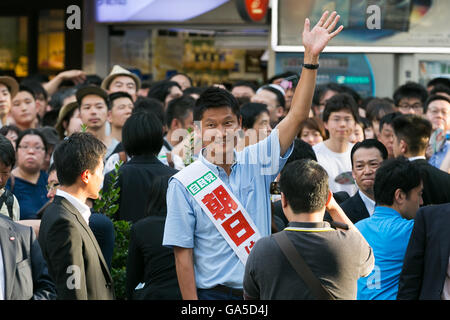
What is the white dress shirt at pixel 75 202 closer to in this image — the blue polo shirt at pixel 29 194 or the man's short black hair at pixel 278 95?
the blue polo shirt at pixel 29 194

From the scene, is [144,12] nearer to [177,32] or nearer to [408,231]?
[177,32]

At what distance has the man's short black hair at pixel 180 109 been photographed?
7.23 metres

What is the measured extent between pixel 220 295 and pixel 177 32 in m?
10.5

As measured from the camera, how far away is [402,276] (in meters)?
4.02

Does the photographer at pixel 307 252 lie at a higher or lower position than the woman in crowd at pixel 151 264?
higher

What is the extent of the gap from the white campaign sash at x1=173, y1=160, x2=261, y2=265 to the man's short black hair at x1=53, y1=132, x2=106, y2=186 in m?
0.43

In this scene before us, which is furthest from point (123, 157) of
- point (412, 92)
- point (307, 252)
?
point (412, 92)

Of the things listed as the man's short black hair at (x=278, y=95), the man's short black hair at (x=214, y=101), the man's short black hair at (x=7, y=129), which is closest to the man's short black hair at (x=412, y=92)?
the man's short black hair at (x=278, y=95)

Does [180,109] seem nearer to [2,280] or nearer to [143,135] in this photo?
[143,135]

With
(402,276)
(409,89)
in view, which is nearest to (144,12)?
(409,89)

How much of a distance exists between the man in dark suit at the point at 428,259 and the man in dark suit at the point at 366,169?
3.72ft

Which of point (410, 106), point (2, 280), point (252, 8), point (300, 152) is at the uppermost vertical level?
point (252, 8)

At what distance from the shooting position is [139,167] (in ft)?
17.7

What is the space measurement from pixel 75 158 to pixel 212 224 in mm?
726
